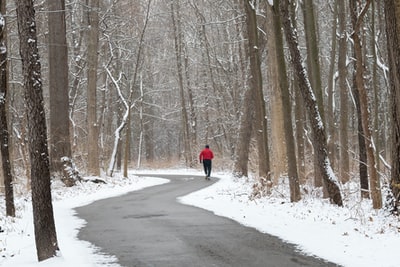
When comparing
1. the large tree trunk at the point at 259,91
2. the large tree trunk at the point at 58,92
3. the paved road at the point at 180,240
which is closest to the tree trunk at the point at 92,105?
the large tree trunk at the point at 58,92

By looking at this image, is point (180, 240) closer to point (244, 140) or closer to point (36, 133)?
point (36, 133)

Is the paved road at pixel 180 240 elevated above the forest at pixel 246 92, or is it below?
below

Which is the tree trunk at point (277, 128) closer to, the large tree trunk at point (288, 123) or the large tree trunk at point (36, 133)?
the large tree trunk at point (288, 123)

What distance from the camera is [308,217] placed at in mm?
10781

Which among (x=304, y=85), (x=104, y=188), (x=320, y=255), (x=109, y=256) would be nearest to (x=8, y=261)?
(x=109, y=256)

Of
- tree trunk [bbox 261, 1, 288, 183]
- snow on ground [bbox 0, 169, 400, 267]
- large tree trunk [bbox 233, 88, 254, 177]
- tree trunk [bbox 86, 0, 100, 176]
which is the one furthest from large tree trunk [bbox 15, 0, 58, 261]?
large tree trunk [bbox 233, 88, 254, 177]

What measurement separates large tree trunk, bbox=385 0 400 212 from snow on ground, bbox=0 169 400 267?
657 millimetres

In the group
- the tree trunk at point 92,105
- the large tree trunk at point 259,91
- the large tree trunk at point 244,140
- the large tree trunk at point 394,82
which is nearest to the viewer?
the large tree trunk at point 394,82

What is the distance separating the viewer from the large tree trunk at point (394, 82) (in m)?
9.27

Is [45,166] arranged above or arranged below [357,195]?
above

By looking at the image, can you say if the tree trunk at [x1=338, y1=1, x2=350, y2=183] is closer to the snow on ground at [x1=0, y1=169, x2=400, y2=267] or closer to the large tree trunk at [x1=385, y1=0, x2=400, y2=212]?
the snow on ground at [x1=0, y1=169, x2=400, y2=267]

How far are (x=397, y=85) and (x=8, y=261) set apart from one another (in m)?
7.22

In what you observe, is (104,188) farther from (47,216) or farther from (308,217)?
(47,216)

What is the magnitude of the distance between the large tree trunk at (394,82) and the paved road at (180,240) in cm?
254
